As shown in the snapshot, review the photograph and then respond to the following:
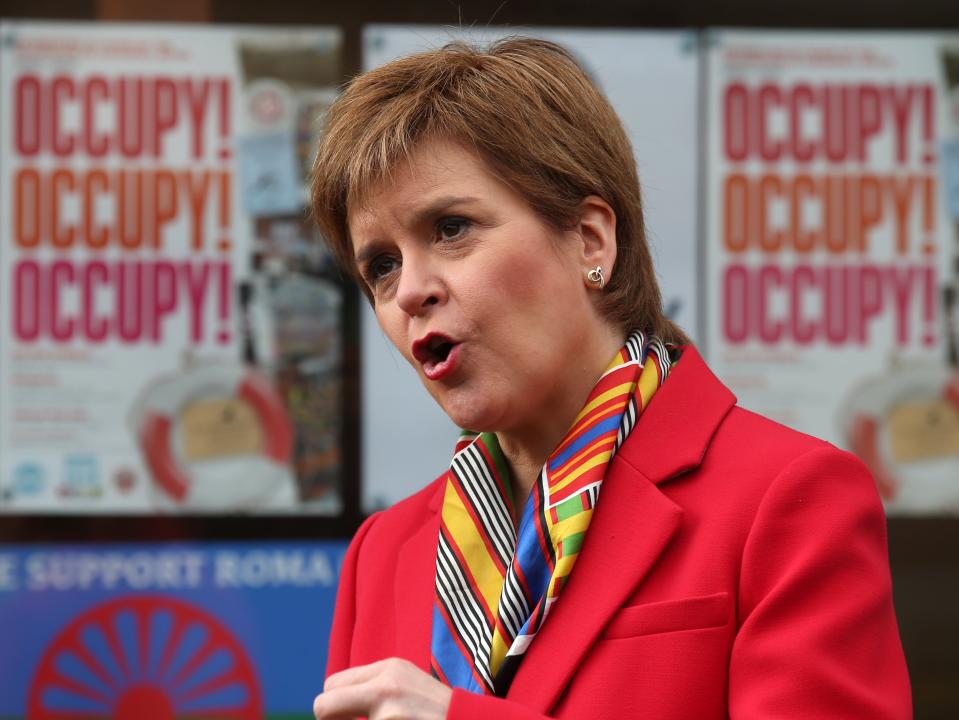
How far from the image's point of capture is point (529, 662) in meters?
1.80

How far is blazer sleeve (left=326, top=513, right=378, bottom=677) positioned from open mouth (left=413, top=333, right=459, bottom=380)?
21.7 inches

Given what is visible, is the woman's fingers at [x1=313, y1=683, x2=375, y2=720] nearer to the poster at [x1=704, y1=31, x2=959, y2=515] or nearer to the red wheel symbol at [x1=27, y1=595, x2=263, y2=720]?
the red wheel symbol at [x1=27, y1=595, x2=263, y2=720]

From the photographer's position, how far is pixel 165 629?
444 centimetres

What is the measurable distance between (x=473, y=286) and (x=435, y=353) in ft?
0.41

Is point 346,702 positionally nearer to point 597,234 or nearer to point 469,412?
point 469,412

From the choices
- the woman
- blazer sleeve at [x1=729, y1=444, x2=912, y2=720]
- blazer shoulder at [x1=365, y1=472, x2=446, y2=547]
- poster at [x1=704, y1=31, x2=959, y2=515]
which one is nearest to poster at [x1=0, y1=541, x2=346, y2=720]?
poster at [x1=704, y1=31, x2=959, y2=515]

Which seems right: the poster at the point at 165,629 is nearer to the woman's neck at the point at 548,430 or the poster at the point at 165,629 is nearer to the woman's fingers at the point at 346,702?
the woman's neck at the point at 548,430

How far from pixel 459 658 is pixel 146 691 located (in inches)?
112

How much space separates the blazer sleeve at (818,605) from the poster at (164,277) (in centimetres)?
290

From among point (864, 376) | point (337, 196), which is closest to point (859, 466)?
point (337, 196)

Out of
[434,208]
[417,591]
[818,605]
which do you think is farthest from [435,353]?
[818,605]

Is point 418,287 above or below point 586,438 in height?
above

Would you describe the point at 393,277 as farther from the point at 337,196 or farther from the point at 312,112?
the point at 312,112

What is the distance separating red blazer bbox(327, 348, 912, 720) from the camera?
5.33ft
